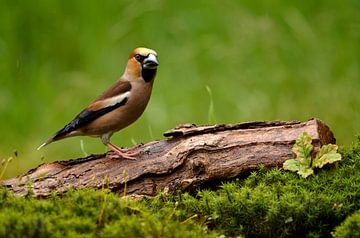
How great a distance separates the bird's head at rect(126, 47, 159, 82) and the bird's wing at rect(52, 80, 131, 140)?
13 centimetres

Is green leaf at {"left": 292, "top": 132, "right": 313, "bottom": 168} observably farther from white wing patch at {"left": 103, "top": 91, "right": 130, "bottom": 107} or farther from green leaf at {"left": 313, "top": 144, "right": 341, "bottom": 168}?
white wing patch at {"left": 103, "top": 91, "right": 130, "bottom": 107}

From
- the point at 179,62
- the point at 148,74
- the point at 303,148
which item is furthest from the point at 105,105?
the point at 179,62

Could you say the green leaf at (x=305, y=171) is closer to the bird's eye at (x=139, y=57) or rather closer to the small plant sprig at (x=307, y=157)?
the small plant sprig at (x=307, y=157)

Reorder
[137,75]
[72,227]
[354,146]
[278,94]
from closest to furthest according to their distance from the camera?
1. [72,227]
2. [354,146]
3. [137,75]
4. [278,94]

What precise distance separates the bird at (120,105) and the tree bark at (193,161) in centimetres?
→ 74

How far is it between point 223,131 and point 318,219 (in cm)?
119

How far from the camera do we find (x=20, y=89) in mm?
9414

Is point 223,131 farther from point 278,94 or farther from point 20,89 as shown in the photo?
point 20,89

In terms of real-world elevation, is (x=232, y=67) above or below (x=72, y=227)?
above

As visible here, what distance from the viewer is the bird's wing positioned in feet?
21.5

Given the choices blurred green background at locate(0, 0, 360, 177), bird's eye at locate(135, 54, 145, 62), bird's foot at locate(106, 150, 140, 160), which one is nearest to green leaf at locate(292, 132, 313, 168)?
bird's foot at locate(106, 150, 140, 160)

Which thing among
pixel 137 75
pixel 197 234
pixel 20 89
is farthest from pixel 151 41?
pixel 197 234

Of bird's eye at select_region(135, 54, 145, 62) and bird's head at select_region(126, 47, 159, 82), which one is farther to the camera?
bird's eye at select_region(135, 54, 145, 62)

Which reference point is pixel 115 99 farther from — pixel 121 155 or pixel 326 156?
pixel 326 156
